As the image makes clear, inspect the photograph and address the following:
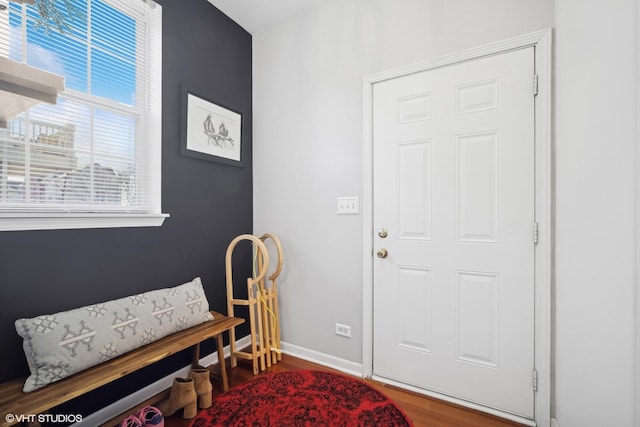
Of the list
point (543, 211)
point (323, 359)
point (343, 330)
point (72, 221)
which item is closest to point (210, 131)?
point (72, 221)

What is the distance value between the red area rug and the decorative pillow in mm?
525

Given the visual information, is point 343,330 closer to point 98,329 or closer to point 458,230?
point 458,230

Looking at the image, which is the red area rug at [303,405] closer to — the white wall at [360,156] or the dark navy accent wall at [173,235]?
the white wall at [360,156]

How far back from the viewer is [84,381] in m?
1.29

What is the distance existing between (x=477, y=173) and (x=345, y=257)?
1014mm

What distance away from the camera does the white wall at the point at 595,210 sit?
0.93 m

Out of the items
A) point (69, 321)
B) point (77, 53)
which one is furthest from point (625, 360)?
point (77, 53)

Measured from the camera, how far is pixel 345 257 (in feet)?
7.19

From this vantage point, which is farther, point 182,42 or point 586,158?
point 182,42

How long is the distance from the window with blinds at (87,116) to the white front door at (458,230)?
1.51 metres

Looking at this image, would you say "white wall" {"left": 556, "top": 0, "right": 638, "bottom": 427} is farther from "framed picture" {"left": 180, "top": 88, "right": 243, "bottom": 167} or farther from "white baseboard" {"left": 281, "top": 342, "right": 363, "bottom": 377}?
"framed picture" {"left": 180, "top": 88, "right": 243, "bottom": 167}

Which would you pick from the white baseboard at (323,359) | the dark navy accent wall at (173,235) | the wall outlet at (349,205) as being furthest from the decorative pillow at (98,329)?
the wall outlet at (349,205)

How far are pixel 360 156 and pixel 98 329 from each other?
5.82 ft

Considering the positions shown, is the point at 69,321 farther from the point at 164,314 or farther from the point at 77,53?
the point at 77,53
